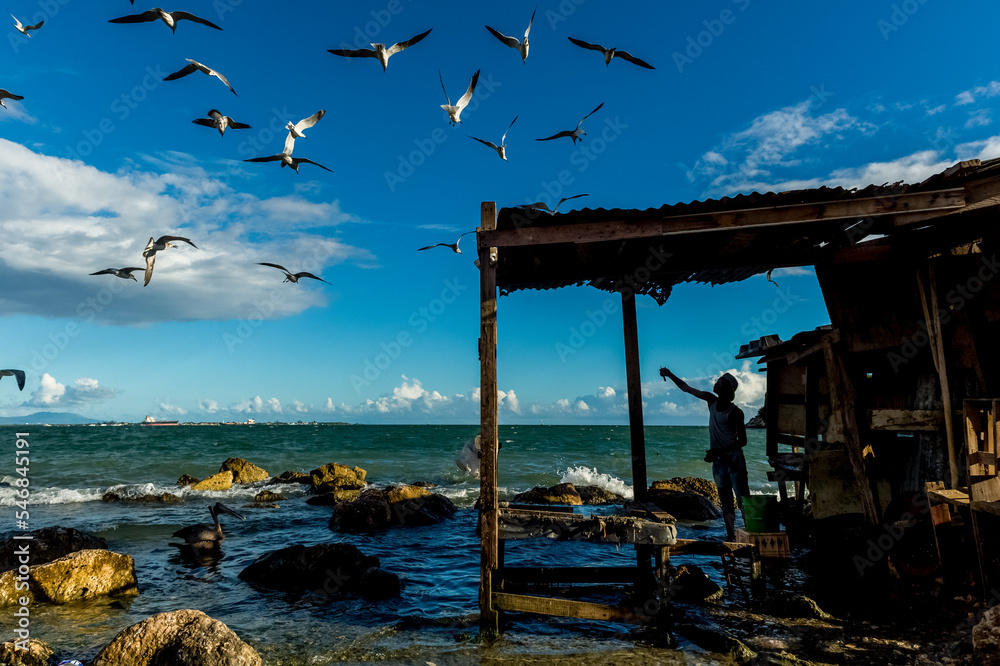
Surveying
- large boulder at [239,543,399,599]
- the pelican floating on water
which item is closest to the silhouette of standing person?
large boulder at [239,543,399,599]

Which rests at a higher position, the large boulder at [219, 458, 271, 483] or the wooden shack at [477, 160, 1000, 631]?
the wooden shack at [477, 160, 1000, 631]

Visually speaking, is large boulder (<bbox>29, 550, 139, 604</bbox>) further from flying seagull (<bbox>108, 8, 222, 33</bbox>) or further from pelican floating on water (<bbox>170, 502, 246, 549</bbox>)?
flying seagull (<bbox>108, 8, 222, 33</bbox>)

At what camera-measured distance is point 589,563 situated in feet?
31.1

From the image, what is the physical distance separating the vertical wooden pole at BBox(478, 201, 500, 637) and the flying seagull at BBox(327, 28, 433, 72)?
14.8 feet

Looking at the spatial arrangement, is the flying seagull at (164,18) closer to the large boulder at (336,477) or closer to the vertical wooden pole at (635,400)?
the vertical wooden pole at (635,400)

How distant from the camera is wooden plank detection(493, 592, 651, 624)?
558 cm

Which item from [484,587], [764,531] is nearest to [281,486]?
[484,587]

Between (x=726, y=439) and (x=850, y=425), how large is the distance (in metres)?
1.63

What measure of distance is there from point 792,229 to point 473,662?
5.82m

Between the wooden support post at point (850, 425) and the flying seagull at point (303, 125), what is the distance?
9504 millimetres

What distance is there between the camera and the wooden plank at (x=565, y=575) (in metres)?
6.86

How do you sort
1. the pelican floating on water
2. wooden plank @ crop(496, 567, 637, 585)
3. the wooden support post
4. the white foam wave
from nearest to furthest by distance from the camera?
wooden plank @ crop(496, 567, 637, 585) → the wooden support post → the pelican floating on water → the white foam wave

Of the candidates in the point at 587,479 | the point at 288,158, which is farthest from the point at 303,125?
the point at 587,479

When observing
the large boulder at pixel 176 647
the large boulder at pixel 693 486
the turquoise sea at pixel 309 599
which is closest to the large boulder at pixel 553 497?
the turquoise sea at pixel 309 599
